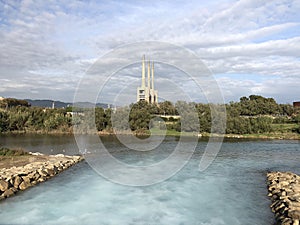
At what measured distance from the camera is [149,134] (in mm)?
34188

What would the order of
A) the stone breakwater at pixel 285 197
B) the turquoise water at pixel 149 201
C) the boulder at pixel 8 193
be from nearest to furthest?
the stone breakwater at pixel 285 197
the turquoise water at pixel 149 201
the boulder at pixel 8 193

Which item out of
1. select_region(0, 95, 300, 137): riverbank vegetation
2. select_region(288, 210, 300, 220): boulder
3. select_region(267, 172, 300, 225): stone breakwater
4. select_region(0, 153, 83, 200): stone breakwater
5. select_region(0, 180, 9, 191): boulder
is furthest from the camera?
select_region(0, 95, 300, 137): riverbank vegetation

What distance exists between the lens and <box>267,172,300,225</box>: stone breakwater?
26.1 ft

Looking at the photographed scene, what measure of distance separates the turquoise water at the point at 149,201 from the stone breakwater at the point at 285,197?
0.28m

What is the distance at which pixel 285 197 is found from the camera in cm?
962

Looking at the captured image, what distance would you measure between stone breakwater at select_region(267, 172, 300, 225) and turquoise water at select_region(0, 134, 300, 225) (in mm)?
281

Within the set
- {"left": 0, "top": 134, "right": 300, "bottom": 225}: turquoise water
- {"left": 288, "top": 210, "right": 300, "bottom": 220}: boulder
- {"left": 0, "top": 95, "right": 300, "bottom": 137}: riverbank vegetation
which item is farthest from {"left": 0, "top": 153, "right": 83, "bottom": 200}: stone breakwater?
{"left": 0, "top": 95, "right": 300, "bottom": 137}: riverbank vegetation

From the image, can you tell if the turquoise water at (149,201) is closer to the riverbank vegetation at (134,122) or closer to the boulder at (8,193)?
the boulder at (8,193)

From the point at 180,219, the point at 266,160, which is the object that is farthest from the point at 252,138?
the point at 180,219

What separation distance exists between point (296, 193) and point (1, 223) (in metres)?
9.30

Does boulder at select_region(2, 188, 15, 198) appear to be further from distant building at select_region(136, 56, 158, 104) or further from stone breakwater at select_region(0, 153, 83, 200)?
distant building at select_region(136, 56, 158, 104)

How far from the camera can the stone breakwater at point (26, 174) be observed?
10.3 metres

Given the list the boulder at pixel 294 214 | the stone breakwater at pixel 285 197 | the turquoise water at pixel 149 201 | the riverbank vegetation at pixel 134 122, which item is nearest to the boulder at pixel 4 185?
the turquoise water at pixel 149 201

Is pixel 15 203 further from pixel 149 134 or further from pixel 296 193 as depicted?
pixel 149 134
